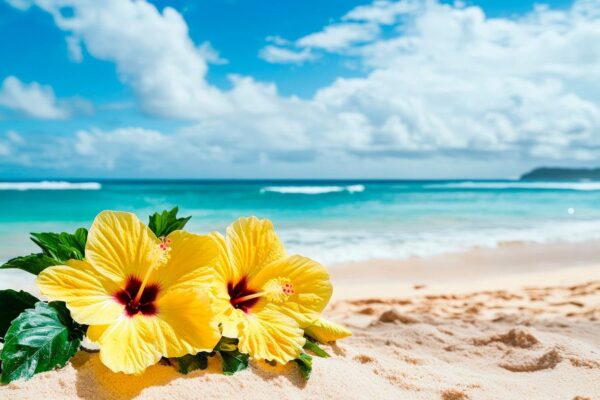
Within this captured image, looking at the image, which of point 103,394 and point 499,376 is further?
point 499,376

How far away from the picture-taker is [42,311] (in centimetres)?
140

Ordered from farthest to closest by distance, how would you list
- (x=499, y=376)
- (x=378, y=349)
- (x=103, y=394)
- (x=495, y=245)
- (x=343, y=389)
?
(x=495, y=245) < (x=378, y=349) < (x=499, y=376) < (x=343, y=389) < (x=103, y=394)

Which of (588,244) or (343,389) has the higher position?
(343,389)

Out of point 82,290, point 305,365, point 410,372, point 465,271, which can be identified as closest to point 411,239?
point 465,271

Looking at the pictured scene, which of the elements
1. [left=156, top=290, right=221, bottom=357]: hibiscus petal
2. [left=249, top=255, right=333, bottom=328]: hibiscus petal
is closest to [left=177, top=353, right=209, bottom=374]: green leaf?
[left=156, top=290, right=221, bottom=357]: hibiscus petal

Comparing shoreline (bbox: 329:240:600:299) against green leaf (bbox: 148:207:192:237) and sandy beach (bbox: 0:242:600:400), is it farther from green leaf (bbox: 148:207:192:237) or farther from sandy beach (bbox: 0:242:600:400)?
green leaf (bbox: 148:207:192:237)

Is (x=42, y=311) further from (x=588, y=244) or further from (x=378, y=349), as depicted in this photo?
(x=588, y=244)

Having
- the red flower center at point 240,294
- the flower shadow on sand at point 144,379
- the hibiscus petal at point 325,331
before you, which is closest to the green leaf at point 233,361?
the flower shadow on sand at point 144,379

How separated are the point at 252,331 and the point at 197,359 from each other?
180 millimetres

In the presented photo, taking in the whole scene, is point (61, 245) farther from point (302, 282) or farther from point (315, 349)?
point (315, 349)

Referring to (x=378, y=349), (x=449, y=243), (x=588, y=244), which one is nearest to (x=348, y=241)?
(x=449, y=243)

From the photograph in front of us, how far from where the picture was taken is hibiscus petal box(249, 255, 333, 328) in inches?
61.6

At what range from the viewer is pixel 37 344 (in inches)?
53.7

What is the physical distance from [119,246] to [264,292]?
0.39 meters
